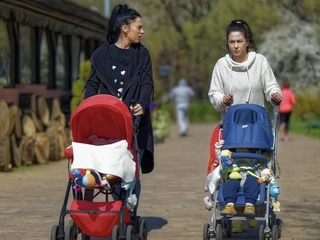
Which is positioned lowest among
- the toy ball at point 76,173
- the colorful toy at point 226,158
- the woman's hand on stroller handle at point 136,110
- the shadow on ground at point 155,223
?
the shadow on ground at point 155,223

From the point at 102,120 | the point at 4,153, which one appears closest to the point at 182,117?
the point at 4,153

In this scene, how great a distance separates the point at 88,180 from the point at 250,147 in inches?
52.2

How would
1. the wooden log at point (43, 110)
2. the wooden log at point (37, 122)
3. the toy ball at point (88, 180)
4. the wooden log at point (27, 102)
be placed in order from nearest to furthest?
the toy ball at point (88, 180)
the wooden log at point (27, 102)
the wooden log at point (37, 122)
the wooden log at point (43, 110)

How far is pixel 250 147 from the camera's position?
26.3 ft

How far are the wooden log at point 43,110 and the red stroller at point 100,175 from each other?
33.3 feet

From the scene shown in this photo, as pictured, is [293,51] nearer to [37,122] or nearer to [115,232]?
[37,122]

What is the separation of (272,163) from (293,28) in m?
40.3

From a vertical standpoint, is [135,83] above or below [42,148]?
above

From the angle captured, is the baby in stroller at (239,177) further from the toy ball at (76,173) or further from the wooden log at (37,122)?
the wooden log at (37,122)

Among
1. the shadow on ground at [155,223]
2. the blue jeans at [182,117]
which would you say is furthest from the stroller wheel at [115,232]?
the blue jeans at [182,117]

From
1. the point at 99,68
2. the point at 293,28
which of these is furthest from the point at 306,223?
the point at 293,28

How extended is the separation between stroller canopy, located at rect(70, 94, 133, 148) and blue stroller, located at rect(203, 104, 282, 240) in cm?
84

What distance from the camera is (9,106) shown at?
16.1 m

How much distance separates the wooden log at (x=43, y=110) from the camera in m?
18.1
